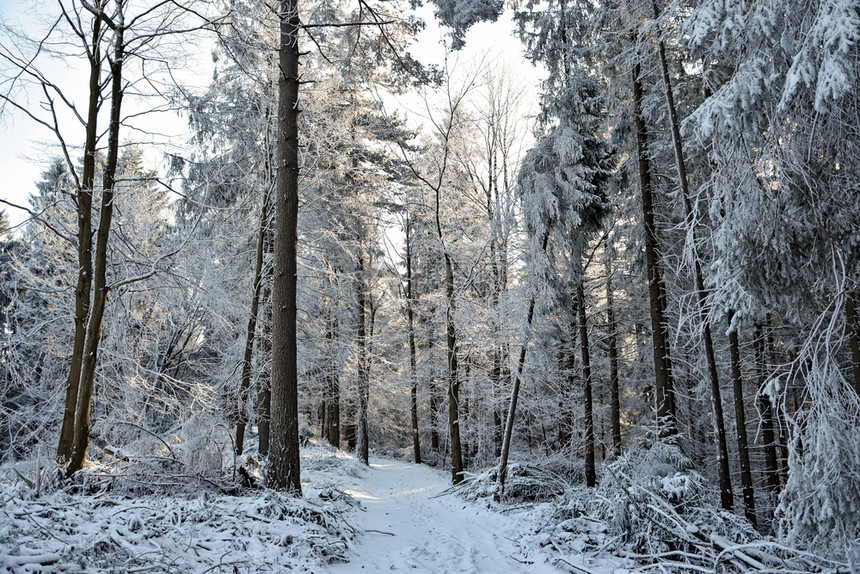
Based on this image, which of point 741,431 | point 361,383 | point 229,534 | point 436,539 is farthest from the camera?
point 361,383

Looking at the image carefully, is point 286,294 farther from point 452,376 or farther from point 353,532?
point 452,376

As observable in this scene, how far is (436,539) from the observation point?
5863mm

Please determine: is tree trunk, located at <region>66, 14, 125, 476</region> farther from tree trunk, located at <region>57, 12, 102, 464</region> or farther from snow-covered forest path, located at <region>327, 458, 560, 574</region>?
snow-covered forest path, located at <region>327, 458, 560, 574</region>

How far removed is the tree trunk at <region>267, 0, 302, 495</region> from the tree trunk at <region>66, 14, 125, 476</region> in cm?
205

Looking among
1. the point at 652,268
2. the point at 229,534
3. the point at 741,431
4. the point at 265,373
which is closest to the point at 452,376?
the point at 265,373

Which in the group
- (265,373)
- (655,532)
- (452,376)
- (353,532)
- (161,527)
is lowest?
(353,532)

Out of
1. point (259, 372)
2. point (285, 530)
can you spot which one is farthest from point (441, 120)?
point (285, 530)

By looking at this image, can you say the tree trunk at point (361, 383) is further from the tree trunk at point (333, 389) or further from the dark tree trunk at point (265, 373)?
the dark tree trunk at point (265, 373)

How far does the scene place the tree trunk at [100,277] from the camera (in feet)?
17.4

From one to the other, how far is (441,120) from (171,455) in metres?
9.39

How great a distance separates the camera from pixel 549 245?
33.8ft

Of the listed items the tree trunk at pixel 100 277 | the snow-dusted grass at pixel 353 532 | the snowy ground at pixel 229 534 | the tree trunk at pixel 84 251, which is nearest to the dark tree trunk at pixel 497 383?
the snow-dusted grass at pixel 353 532

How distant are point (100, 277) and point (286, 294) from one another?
2.27 metres

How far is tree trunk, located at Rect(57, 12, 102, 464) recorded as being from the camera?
17.3ft
